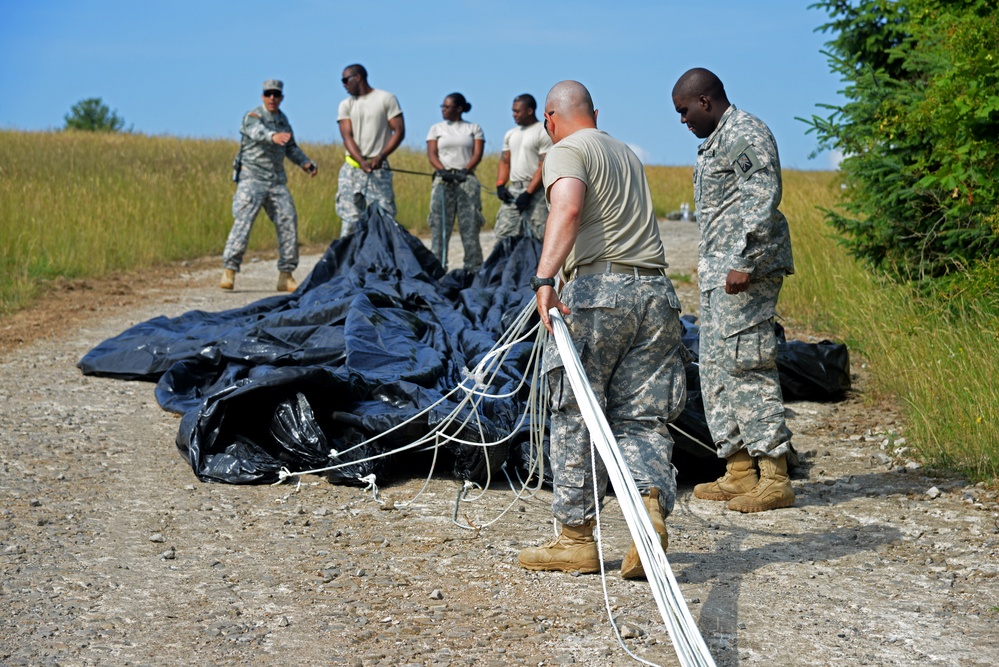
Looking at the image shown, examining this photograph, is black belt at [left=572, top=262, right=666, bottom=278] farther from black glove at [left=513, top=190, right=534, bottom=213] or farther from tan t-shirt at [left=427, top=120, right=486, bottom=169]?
tan t-shirt at [left=427, top=120, right=486, bottom=169]

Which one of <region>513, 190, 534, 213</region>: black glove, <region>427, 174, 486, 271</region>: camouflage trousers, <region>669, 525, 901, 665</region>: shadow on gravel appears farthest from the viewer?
<region>427, 174, 486, 271</region>: camouflage trousers

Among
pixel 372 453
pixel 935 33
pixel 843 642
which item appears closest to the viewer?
pixel 843 642

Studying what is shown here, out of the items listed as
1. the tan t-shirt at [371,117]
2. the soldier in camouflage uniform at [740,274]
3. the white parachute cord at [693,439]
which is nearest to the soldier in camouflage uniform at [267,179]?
the tan t-shirt at [371,117]

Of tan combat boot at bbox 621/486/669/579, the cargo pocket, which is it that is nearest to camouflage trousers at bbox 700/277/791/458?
the cargo pocket

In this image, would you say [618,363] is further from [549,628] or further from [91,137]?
[91,137]

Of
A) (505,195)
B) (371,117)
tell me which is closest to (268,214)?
(371,117)

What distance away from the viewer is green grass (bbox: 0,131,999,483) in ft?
18.1

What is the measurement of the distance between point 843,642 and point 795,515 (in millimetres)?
1401

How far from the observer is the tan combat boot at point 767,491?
4.60m

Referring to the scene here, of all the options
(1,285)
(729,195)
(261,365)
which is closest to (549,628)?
(729,195)

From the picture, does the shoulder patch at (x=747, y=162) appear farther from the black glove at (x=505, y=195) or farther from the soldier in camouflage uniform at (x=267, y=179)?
the soldier in camouflage uniform at (x=267, y=179)

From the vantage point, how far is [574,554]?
12.3 ft

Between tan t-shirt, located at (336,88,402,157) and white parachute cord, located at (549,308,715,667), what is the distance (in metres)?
6.65

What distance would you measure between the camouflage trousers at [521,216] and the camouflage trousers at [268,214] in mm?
2123
